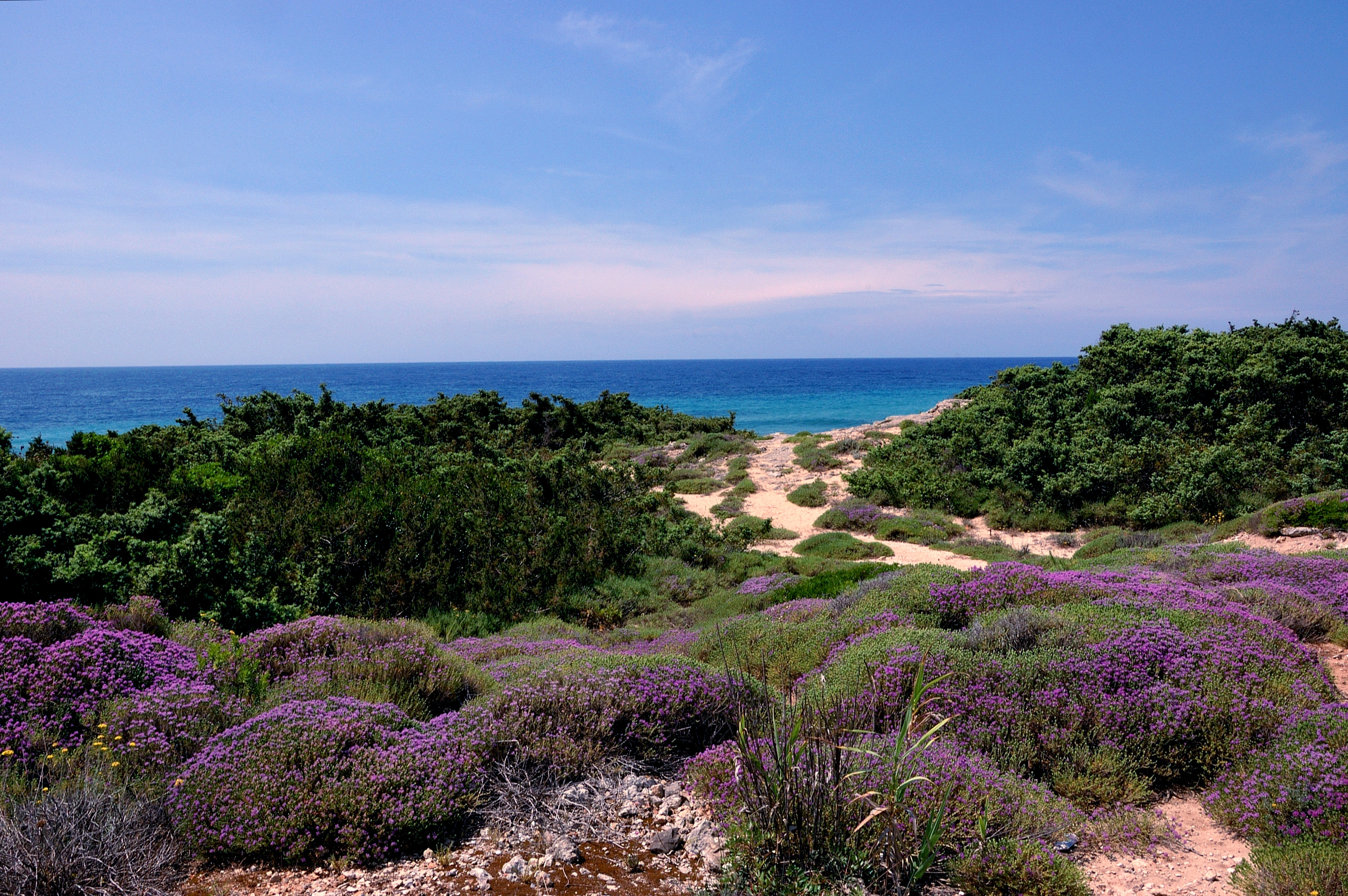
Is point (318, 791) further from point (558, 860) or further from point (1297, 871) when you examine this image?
point (1297, 871)

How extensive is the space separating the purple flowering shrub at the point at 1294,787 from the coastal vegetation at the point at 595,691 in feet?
0.07

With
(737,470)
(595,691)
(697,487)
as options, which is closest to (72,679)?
(595,691)

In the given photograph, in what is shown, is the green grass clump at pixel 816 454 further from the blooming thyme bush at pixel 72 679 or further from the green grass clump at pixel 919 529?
the blooming thyme bush at pixel 72 679

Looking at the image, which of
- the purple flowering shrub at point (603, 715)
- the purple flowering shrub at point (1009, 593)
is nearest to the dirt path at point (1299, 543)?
the purple flowering shrub at point (1009, 593)

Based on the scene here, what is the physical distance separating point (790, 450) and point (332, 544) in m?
21.3

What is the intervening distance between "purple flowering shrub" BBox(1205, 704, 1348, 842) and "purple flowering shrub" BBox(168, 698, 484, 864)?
4543 mm

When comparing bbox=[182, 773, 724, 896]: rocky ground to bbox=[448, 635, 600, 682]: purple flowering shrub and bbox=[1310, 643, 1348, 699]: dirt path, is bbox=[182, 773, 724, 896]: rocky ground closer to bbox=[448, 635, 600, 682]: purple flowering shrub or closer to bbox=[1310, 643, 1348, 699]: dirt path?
bbox=[448, 635, 600, 682]: purple flowering shrub

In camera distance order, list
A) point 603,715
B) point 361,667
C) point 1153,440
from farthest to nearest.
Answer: point 1153,440 < point 361,667 < point 603,715

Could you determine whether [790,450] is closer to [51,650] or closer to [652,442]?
[652,442]

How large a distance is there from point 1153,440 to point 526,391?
9743 centimetres

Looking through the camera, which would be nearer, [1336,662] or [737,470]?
[1336,662]

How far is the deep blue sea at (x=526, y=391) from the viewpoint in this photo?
61.7 metres

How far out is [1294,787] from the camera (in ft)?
13.0

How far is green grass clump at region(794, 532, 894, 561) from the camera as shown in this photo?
15.6 metres
